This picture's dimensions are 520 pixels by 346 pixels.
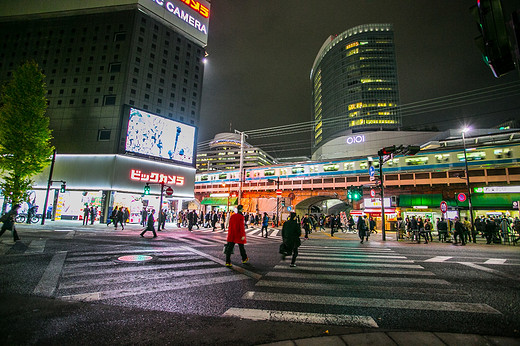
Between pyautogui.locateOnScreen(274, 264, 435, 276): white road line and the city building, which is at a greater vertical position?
the city building

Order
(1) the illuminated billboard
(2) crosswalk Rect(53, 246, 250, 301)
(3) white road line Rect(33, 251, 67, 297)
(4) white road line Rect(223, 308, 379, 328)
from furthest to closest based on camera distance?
1. (1) the illuminated billboard
2. (2) crosswalk Rect(53, 246, 250, 301)
3. (3) white road line Rect(33, 251, 67, 297)
4. (4) white road line Rect(223, 308, 379, 328)

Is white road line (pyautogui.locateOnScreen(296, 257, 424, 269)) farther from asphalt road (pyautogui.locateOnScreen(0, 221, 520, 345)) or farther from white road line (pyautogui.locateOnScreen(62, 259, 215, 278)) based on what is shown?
white road line (pyautogui.locateOnScreen(62, 259, 215, 278))

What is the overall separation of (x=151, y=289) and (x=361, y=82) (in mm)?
105459

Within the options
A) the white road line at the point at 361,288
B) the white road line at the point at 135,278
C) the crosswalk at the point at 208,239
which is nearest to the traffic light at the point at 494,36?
the white road line at the point at 361,288

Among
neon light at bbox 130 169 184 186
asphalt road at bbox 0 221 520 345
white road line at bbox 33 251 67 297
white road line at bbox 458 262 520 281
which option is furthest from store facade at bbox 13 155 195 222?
white road line at bbox 458 262 520 281

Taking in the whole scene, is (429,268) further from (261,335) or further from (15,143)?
(15,143)

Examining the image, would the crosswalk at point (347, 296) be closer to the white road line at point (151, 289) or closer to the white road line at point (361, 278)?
the white road line at point (361, 278)

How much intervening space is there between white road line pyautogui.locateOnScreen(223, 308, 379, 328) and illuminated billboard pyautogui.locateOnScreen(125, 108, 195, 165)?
28.6 m

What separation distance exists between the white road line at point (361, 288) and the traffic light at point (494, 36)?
14.3 ft

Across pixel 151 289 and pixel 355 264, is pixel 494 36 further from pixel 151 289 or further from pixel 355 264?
pixel 355 264

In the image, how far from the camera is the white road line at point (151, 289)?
4.22 meters

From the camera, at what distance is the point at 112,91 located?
98.2 feet

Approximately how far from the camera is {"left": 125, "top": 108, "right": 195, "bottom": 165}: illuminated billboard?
92.0ft

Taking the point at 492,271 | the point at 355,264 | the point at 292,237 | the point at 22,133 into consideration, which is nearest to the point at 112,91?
the point at 22,133
